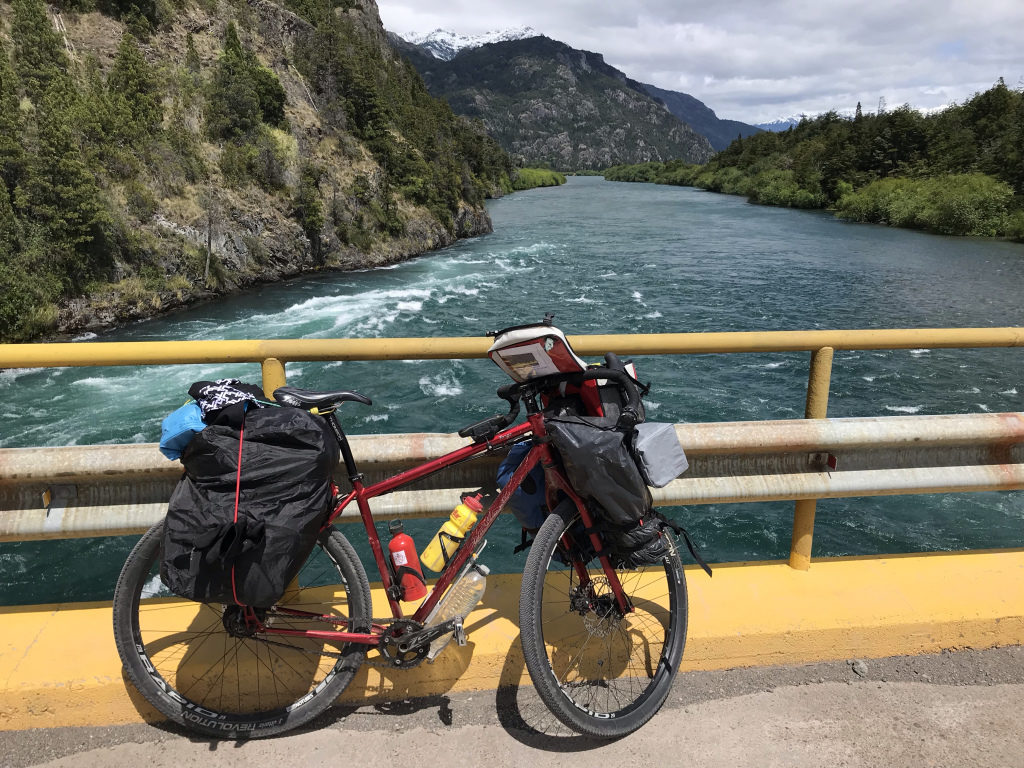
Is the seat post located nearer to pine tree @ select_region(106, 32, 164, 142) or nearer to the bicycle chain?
the bicycle chain

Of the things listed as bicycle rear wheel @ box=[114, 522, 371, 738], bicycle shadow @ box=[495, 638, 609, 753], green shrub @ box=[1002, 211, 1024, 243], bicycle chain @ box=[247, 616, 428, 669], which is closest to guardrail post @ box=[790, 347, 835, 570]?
bicycle shadow @ box=[495, 638, 609, 753]

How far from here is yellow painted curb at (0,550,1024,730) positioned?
233cm

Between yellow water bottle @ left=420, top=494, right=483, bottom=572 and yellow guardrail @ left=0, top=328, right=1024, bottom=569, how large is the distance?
557 mm

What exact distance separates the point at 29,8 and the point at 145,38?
5746 millimetres

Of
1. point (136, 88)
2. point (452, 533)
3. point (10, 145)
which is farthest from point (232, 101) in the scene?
point (452, 533)

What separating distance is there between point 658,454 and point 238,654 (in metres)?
1.64

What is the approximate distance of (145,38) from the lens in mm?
28109

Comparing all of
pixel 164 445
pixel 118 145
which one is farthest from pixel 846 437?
pixel 118 145

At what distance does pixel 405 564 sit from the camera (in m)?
2.24

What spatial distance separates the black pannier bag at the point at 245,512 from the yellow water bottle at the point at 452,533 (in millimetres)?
398

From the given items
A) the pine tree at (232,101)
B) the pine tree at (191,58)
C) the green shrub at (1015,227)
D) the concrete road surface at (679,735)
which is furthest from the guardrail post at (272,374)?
the green shrub at (1015,227)

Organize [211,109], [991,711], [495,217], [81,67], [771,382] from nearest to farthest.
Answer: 1. [991,711]
2. [771,382]
3. [81,67]
4. [211,109]
5. [495,217]

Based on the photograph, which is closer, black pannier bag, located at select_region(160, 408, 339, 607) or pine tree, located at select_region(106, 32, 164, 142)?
black pannier bag, located at select_region(160, 408, 339, 607)

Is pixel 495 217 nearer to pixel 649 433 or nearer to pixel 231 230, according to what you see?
pixel 231 230
